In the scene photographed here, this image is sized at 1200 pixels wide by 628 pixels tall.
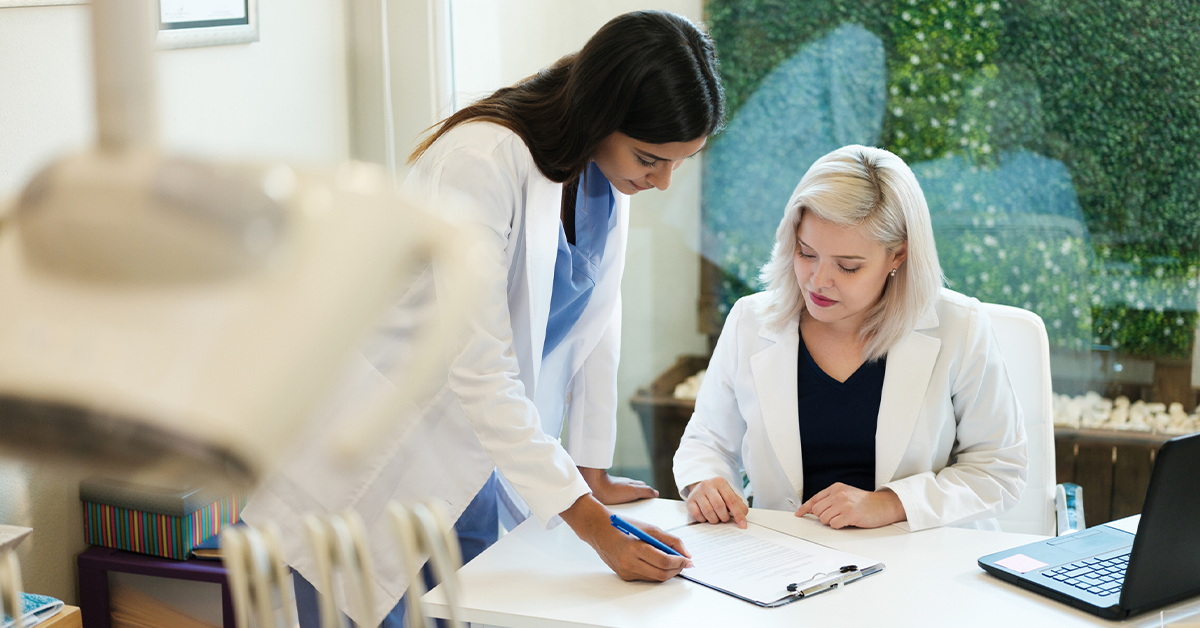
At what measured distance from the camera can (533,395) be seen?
59.4 inches

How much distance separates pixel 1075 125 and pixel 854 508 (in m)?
1.66

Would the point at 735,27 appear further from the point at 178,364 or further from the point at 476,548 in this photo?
the point at 178,364

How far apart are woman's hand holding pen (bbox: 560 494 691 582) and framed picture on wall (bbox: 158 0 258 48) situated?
1307 mm

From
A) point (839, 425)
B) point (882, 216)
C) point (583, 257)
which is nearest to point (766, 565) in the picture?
point (839, 425)

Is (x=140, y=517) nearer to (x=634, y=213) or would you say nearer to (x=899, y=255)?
(x=899, y=255)

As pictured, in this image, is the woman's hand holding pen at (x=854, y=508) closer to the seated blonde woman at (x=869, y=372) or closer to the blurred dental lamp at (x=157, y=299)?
the seated blonde woman at (x=869, y=372)

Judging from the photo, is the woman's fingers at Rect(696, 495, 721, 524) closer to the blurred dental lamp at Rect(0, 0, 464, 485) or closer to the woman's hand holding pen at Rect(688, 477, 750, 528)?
the woman's hand holding pen at Rect(688, 477, 750, 528)

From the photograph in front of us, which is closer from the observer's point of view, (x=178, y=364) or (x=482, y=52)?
(x=178, y=364)

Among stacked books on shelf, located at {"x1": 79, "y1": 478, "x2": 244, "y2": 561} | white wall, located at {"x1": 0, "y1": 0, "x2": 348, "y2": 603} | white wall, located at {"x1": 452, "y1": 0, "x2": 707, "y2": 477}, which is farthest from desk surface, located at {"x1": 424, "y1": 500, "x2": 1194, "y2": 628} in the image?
white wall, located at {"x1": 452, "y1": 0, "x2": 707, "y2": 477}

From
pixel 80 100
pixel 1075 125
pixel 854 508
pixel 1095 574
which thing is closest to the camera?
pixel 1095 574

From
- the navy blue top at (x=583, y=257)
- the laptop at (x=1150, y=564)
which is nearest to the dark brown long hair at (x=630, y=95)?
the navy blue top at (x=583, y=257)

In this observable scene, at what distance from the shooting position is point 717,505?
61.6 inches

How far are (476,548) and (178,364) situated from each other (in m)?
1.38

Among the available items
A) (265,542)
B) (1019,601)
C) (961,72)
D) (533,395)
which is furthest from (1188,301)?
(265,542)
